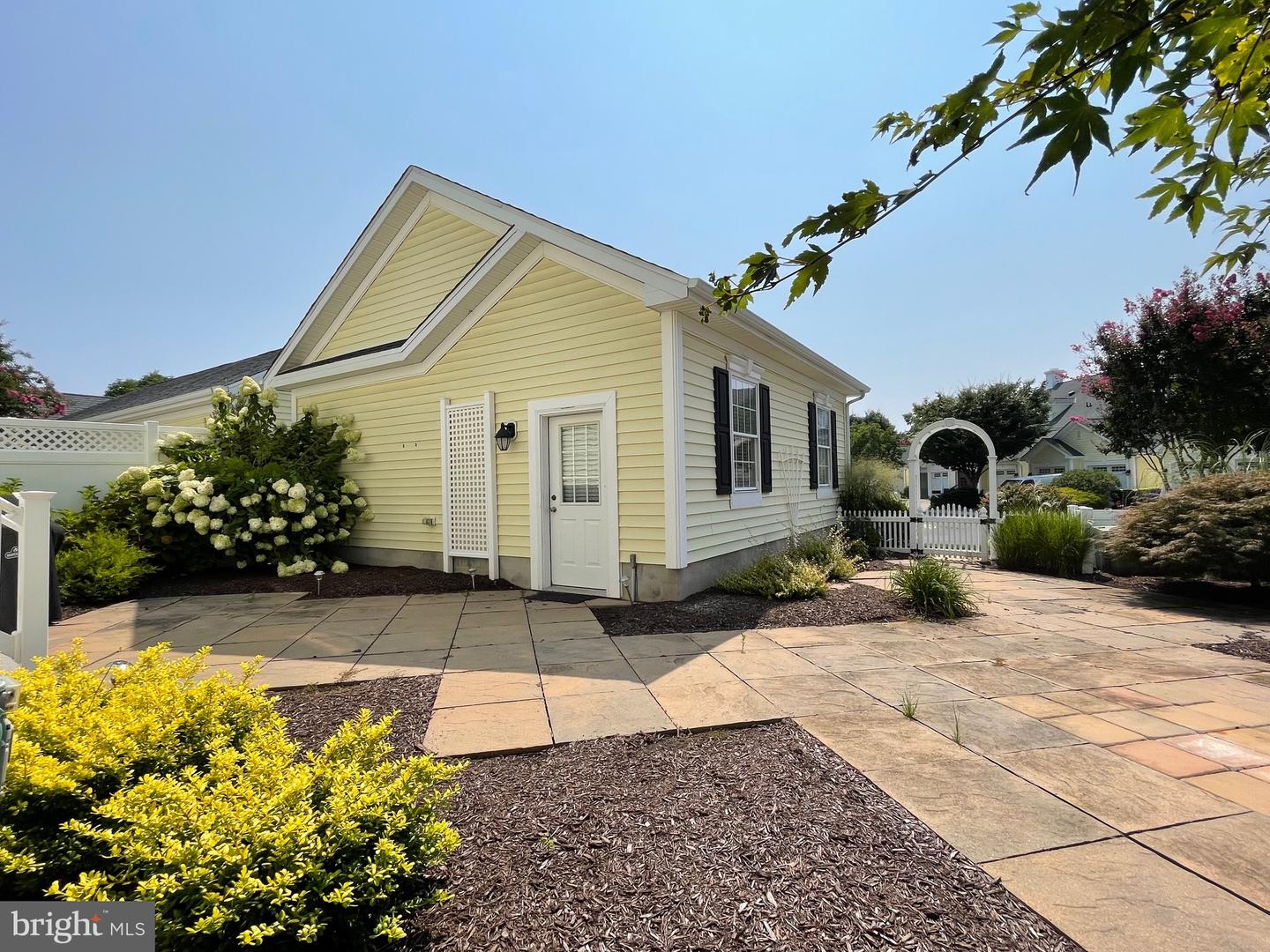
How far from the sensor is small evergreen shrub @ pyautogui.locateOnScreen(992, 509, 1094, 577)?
314 inches

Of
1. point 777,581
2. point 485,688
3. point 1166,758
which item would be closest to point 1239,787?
point 1166,758

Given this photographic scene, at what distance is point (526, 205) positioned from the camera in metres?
6.71

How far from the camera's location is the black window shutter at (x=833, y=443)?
437 inches

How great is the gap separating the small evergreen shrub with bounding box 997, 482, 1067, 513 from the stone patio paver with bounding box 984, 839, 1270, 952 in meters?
10.7

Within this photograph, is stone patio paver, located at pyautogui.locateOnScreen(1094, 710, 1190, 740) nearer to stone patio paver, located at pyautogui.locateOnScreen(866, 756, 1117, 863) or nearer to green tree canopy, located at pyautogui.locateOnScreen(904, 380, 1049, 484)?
stone patio paver, located at pyautogui.locateOnScreen(866, 756, 1117, 863)

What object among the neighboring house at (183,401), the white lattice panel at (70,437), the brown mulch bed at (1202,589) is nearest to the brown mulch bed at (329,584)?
the white lattice panel at (70,437)

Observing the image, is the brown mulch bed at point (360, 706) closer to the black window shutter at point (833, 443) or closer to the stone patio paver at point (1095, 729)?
the stone patio paver at point (1095, 729)

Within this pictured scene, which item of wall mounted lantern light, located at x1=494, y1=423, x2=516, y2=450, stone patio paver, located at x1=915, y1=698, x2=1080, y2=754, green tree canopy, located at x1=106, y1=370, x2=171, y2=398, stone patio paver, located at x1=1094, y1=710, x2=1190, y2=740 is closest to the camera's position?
stone patio paver, located at x1=915, y1=698, x2=1080, y2=754

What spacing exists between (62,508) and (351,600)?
5198 millimetres

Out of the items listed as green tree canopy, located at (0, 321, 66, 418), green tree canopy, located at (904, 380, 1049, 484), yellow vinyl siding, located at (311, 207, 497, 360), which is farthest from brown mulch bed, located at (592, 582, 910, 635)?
green tree canopy, located at (0, 321, 66, 418)

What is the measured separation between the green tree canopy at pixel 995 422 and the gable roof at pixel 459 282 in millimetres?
13261

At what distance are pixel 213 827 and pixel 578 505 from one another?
16.6 ft

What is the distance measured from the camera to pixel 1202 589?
21.9ft

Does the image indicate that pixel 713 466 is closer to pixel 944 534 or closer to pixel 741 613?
pixel 741 613
